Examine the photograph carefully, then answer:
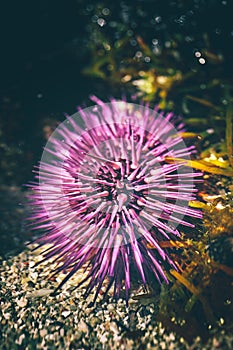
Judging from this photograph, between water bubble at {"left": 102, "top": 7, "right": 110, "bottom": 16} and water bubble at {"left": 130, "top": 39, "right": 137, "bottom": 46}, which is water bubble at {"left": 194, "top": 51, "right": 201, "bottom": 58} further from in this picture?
water bubble at {"left": 102, "top": 7, "right": 110, "bottom": 16}

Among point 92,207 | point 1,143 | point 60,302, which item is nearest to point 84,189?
point 92,207

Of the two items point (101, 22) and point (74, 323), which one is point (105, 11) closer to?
point (101, 22)

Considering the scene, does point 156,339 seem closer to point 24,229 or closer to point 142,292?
point 142,292

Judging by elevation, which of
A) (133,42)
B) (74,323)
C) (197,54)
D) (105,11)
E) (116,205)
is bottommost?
(74,323)

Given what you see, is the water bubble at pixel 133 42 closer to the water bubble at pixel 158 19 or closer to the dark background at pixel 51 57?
the dark background at pixel 51 57

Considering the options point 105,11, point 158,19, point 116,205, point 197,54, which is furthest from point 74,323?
point 105,11

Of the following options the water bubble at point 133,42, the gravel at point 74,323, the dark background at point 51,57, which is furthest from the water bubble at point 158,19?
the gravel at point 74,323

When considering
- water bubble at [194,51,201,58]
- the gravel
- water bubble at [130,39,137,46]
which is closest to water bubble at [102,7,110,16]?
water bubble at [130,39,137,46]

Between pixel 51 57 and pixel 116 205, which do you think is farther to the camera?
pixel 51 57
